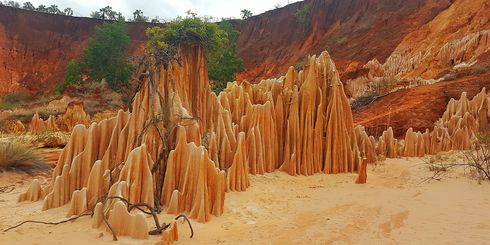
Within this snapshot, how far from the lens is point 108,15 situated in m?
48.7

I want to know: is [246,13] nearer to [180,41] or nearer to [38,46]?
[38,46]

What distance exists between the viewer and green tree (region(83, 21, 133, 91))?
1254 inches

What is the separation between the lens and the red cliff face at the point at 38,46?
40.7m

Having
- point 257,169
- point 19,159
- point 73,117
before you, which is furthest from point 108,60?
point 257,169

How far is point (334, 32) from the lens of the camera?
35406 mm

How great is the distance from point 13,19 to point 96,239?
45.7 m

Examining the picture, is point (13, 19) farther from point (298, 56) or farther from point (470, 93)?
point (470, 93)

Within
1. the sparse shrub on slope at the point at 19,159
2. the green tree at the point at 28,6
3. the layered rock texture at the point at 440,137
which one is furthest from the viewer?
the green tree at the point at 28,6

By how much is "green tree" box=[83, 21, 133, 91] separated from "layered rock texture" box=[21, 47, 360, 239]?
2413cm

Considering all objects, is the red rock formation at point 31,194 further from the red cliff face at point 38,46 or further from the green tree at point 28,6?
the green tree at point 28,6

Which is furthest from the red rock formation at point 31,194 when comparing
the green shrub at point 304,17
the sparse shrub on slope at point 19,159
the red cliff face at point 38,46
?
the red cliff face at point 38,46

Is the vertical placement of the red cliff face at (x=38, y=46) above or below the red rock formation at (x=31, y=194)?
above

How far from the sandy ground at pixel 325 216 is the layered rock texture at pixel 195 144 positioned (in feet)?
1.03

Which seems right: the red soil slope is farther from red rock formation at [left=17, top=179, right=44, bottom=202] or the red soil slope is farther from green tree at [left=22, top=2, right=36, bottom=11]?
green tree at [left=22, top=2, right=36, bottom=11]
